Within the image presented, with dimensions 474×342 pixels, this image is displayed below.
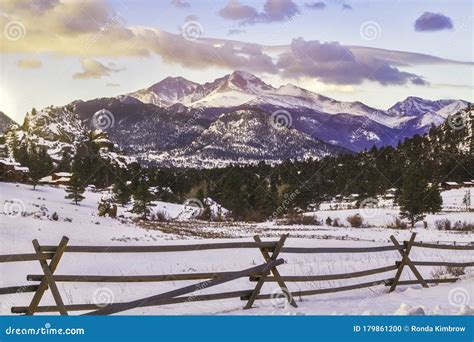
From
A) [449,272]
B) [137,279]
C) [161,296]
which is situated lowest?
[161,296]

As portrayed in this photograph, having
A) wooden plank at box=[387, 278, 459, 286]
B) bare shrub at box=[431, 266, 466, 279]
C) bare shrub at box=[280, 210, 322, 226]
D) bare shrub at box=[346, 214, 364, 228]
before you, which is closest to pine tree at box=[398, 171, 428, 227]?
bare shrub at box=[346, 214, 364, 228]

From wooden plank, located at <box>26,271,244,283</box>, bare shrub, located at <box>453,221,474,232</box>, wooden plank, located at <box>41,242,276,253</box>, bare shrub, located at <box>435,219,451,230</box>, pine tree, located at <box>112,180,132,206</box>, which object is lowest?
wooden plank, located at <box>26,271,244,283</box>

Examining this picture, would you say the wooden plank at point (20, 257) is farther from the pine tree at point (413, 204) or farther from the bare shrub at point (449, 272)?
the pine tree at point (413, 204)

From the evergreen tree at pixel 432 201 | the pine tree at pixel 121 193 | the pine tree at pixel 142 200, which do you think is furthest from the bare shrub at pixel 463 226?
the pine tree at pixel 121 193

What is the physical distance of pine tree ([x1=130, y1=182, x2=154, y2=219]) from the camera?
202 feet

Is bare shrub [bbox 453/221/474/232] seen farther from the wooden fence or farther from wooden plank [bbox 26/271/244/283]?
wooden plank [bbox 26/271/244/283]

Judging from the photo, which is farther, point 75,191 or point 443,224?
point 443,224

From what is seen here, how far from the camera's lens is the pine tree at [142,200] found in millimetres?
61562

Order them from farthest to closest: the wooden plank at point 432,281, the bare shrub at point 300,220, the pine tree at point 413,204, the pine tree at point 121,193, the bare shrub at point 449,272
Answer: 1. the pine tree at point 121,193
2. the bare shrub at point 300,220
3. the pine tree at point 413,204
4. the bare shrub at point 449,272
5. the wooden plank at point 432,281

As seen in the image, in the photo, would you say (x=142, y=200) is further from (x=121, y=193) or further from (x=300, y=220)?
(x=300, y=220)

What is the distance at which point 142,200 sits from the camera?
62656mm

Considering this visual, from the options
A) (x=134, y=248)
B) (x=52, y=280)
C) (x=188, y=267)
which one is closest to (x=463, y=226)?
(x=188, y=267)
